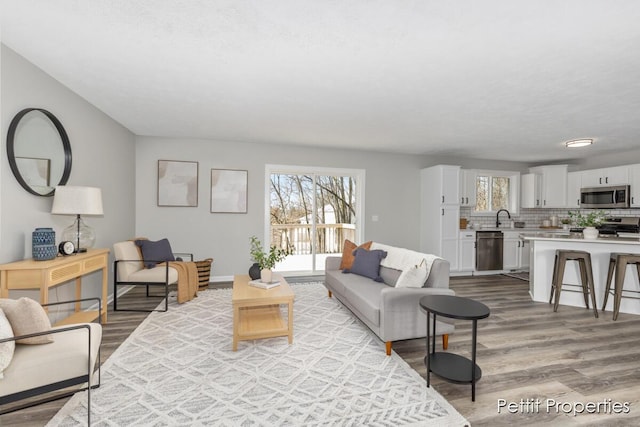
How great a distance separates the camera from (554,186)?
6625 mm

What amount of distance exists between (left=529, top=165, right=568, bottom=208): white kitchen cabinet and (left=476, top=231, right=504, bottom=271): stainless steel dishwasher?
1.56 metres

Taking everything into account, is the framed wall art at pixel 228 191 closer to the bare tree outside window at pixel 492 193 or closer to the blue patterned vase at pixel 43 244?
the blue patterned vase at pixel 43 244

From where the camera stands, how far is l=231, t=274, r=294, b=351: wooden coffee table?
8.85ft

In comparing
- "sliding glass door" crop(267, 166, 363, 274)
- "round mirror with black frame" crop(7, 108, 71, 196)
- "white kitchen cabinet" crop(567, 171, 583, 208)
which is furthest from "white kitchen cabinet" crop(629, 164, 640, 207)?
"round mirror with black frame" crop(7, 108, 71, 196)

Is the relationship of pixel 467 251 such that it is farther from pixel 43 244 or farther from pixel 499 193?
pixel 43 244

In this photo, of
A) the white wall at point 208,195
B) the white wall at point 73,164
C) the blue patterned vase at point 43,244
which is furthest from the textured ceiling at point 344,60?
the blue patterned vase at point 43,244

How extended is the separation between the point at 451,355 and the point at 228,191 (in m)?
4.32

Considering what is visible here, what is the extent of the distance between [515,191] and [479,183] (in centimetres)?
87

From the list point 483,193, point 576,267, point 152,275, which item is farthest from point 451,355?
point 483,193

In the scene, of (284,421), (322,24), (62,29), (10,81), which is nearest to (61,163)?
(10,81)

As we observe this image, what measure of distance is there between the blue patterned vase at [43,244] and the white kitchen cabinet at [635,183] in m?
8.66

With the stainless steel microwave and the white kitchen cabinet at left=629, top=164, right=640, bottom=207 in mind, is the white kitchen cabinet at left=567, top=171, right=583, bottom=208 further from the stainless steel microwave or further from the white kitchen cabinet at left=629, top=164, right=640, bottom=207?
the white kitchen cabinet at left=629, top=164, right=640, bottom=207

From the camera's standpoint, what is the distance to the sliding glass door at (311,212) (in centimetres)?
578

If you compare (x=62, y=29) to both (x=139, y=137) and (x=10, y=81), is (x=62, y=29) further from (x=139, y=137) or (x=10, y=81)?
(x=139, y=137)
